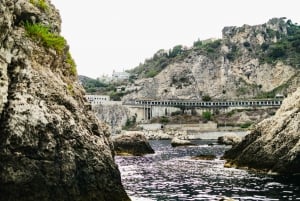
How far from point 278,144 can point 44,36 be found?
1101 inches

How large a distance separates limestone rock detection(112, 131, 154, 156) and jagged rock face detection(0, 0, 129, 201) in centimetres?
5704

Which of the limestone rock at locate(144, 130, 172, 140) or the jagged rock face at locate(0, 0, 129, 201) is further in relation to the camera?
the limestone rock at locate(144, 130, 172, 140)

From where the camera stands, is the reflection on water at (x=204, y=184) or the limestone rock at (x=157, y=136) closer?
the reflection on water at (x=204, y=184)

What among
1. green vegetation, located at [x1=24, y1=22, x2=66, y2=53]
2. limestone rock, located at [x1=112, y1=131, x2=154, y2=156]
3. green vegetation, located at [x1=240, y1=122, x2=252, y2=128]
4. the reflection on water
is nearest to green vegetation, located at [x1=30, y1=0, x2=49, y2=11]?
green vegetation, located at [x1=24, y1=22, x2=66, y2=53]

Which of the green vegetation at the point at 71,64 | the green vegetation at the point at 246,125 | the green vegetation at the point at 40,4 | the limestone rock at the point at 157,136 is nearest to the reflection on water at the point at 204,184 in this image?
the green vegetation at the point at 71,64

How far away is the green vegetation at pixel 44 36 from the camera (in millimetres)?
27719

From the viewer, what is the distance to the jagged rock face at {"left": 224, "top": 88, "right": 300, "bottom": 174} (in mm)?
45844

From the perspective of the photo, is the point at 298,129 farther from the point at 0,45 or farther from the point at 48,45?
→ the point at 0,45

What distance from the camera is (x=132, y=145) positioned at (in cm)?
8556

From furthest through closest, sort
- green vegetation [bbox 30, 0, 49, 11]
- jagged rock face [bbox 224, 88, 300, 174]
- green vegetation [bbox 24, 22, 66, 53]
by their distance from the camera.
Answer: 1. jagged rock face [bbox 224, 88, 300, 174]
2. green vegetation [bbox 30, 0, 49, 11]
3. green vegetation [bbox 24, 22, 66, 53]

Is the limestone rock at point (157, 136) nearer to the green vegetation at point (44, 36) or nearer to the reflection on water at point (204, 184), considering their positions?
the reflection on water at point (204, 184)

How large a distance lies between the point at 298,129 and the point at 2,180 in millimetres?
32314

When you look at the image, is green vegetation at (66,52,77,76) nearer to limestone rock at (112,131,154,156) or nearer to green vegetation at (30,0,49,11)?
green vegetation at (30,0,49,11)

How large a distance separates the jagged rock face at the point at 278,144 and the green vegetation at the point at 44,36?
2377cm
